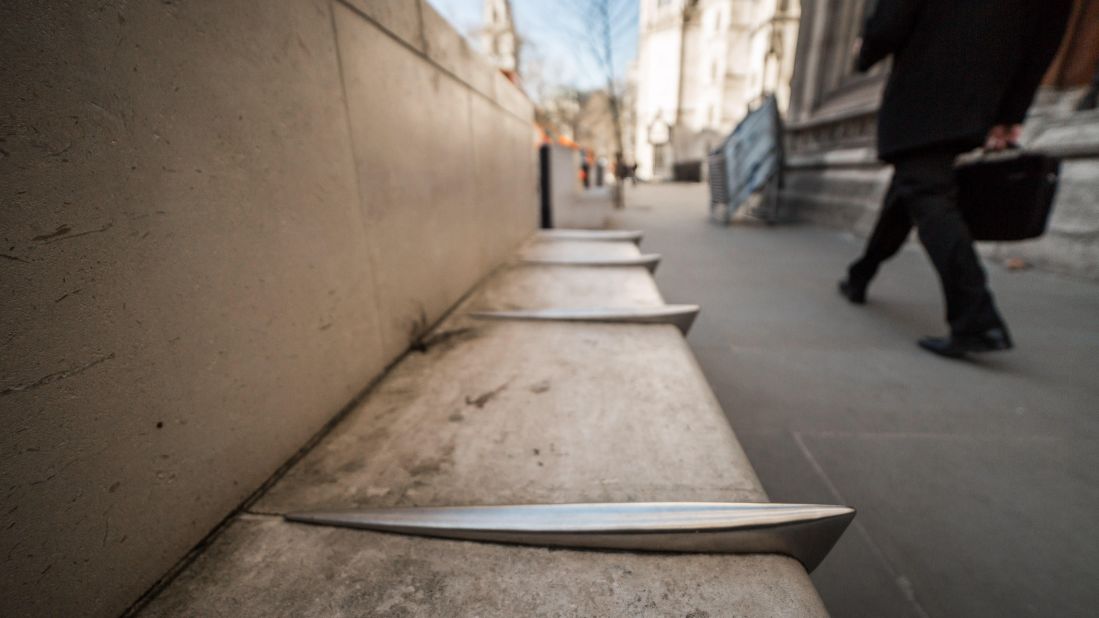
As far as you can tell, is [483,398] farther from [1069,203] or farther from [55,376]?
[1069,203]

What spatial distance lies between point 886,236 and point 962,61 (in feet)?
2.77

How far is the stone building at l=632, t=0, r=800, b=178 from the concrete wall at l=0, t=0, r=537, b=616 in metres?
23.1

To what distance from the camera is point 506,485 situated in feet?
2.31

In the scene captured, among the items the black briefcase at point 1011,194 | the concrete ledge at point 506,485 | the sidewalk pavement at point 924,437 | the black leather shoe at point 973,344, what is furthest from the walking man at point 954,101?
the concrete ledge at point 506,485

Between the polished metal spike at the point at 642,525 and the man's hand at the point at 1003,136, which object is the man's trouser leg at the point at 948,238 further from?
the polished metal spike at the point at 642,525

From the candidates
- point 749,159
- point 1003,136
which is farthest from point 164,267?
point 749,159

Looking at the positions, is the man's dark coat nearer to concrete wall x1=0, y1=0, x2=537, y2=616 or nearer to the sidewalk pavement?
the sidewalk pavement

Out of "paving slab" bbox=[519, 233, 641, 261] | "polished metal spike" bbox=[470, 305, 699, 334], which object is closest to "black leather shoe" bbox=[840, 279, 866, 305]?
"paving slab" bbox=[519, 233, 641, 261]

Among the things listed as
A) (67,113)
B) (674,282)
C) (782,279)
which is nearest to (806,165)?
(782,279)

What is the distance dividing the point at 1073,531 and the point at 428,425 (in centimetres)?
144

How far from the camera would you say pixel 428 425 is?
2.87 feet

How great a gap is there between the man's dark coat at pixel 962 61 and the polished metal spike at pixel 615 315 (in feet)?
5.23

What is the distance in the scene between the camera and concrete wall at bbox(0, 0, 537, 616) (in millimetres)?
433

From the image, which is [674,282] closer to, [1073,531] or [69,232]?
[1073,531]
